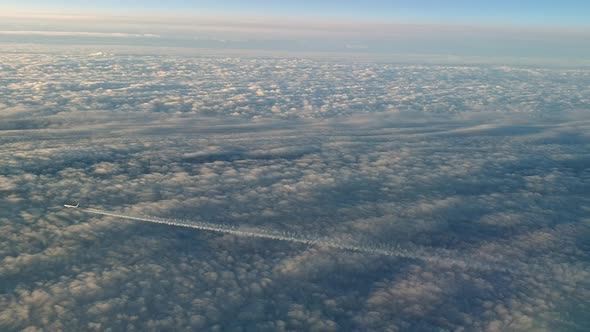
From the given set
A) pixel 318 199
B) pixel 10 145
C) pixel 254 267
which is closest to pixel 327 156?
pixel 318 199

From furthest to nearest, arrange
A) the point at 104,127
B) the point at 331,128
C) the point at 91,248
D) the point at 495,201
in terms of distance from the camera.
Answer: the point at 331,128, the point at 104,127, the point at 495,201, the point at 91,248

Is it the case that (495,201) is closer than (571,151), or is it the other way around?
(495,201)

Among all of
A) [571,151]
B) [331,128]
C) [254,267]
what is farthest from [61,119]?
[571,151]

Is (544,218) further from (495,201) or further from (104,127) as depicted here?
(104,127)

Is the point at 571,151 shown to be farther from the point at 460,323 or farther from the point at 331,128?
the point at 460,323

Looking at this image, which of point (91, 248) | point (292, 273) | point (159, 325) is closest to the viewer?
point (159, 325)

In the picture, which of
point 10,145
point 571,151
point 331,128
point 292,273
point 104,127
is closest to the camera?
point 292,273
